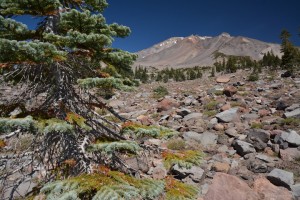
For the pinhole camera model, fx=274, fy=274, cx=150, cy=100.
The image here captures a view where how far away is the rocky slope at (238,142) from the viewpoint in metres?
8.88

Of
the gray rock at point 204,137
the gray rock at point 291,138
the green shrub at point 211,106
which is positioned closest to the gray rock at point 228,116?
the gray rock at point 204,137

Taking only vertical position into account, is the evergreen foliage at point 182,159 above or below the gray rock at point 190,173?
above

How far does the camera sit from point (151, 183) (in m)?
3.59

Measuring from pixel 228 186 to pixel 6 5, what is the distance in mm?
7626

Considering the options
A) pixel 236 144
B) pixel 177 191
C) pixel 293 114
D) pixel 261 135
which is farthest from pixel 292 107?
pixel 177 191

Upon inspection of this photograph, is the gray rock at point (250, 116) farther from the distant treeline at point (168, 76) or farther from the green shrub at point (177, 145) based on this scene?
the distant treeline at point (168, 76)

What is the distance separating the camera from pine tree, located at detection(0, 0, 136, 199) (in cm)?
392

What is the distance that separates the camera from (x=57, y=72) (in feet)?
15.8

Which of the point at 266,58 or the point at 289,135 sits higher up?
the point at 266,58

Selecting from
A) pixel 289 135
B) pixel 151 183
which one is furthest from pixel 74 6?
pixel 289 135

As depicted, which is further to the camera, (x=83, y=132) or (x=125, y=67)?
(x=125, y=67)

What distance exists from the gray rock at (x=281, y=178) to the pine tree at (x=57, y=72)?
261 inches

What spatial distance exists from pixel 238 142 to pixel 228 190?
13.7ft

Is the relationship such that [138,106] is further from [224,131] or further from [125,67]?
[125,67]
